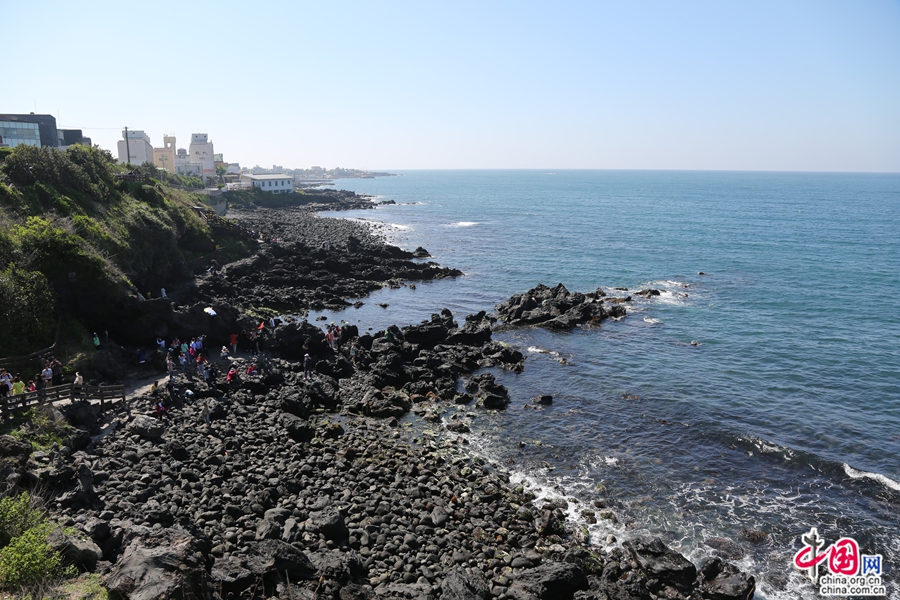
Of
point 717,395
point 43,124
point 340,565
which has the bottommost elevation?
point 717,395

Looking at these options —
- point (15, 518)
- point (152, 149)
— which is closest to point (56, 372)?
point (15, 518)

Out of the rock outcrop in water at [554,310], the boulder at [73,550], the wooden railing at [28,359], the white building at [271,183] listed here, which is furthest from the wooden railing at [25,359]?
the white building at [271,183]

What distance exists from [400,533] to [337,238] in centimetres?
7041

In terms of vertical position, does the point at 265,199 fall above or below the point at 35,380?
above

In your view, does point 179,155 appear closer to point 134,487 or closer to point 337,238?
point 337,238

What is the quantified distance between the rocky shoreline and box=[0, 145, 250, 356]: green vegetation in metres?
3.85

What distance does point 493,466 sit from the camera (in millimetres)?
24234

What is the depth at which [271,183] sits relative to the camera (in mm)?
149875

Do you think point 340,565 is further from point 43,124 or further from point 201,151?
point 201,151

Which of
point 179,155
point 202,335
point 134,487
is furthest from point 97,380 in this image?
point 179,155

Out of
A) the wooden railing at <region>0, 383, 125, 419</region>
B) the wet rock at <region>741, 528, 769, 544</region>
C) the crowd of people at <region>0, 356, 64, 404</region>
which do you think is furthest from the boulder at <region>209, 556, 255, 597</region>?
the wet rock at <region>741, 528, 769, 544</region>

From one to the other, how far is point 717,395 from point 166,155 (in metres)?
145

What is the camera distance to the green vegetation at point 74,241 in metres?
28.0

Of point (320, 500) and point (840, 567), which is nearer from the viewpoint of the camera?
point (840, 567)
